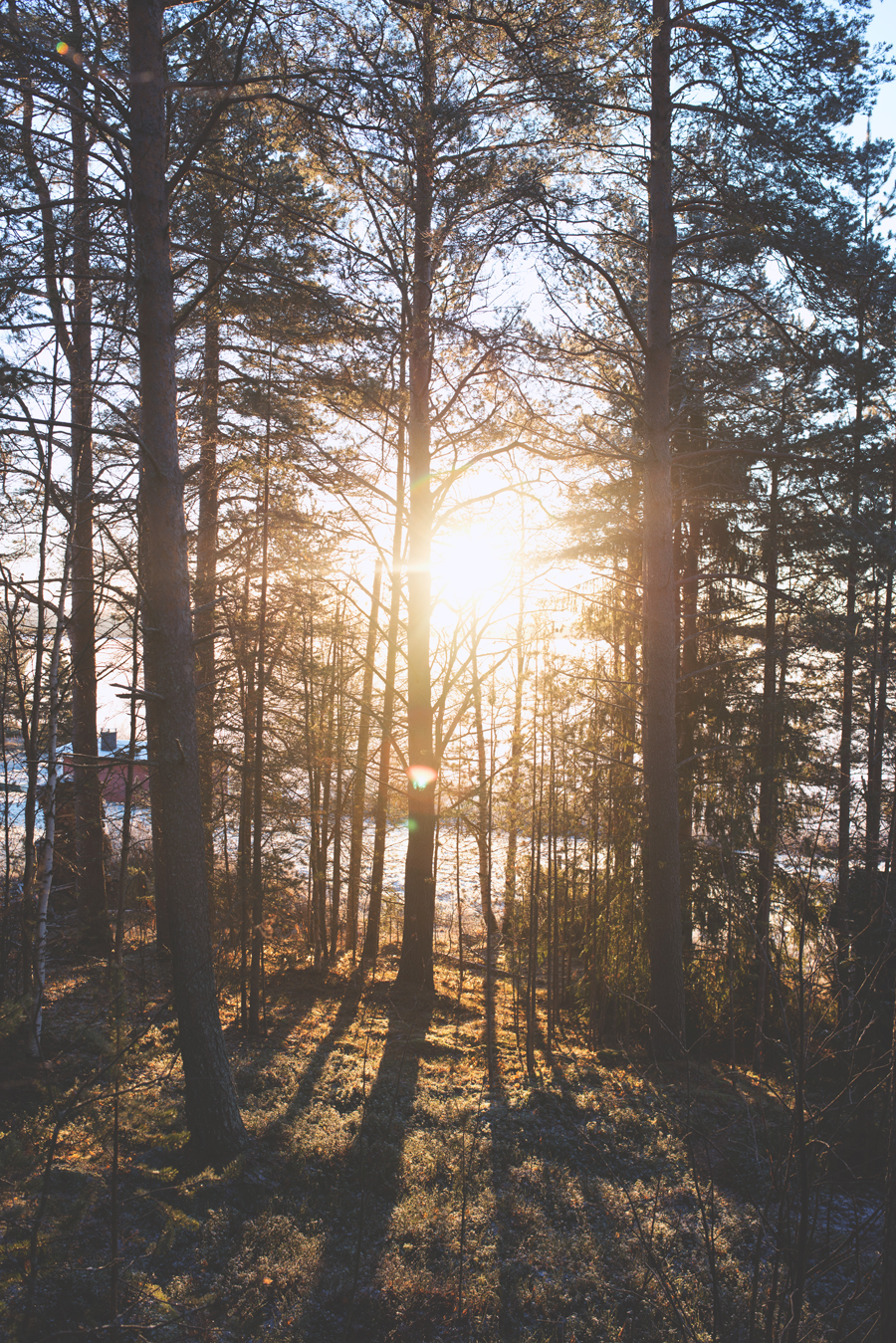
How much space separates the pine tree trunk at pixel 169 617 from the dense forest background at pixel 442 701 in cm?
3

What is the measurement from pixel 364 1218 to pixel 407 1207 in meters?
0.31

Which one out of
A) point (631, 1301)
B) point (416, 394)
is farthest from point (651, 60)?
point (631, 1301)

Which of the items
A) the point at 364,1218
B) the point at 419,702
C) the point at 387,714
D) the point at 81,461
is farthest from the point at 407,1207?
the point at 387,714

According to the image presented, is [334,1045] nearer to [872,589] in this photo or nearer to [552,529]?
[552,529]

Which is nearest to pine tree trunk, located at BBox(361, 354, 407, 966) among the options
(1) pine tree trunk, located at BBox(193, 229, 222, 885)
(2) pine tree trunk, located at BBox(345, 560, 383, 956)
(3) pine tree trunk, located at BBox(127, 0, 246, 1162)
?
(2) pine tree trunk, located at BBox(345, 560, 383, 956)

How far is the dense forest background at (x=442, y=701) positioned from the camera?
424 centimetres

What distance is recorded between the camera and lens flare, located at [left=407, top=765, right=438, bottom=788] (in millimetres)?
10188

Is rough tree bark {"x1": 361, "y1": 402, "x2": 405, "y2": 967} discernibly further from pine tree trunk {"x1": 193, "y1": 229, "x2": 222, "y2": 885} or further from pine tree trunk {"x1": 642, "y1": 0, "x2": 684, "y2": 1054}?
pine tree trunk {"x1": 642, "y1": 0, "x2": 684, "y2": 1054}

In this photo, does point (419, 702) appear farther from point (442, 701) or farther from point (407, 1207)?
point (407, 1207)

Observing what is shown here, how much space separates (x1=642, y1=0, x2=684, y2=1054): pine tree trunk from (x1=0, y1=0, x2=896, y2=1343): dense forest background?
0.05 meters

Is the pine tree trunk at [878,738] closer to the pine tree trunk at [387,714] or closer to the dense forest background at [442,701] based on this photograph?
the dense forest background at [442,701]

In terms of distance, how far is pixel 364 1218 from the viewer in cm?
502

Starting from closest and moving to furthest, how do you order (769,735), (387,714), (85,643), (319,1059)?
(319,1059), (85,643), (769,735), (387,714)

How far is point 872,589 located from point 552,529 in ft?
18.4
